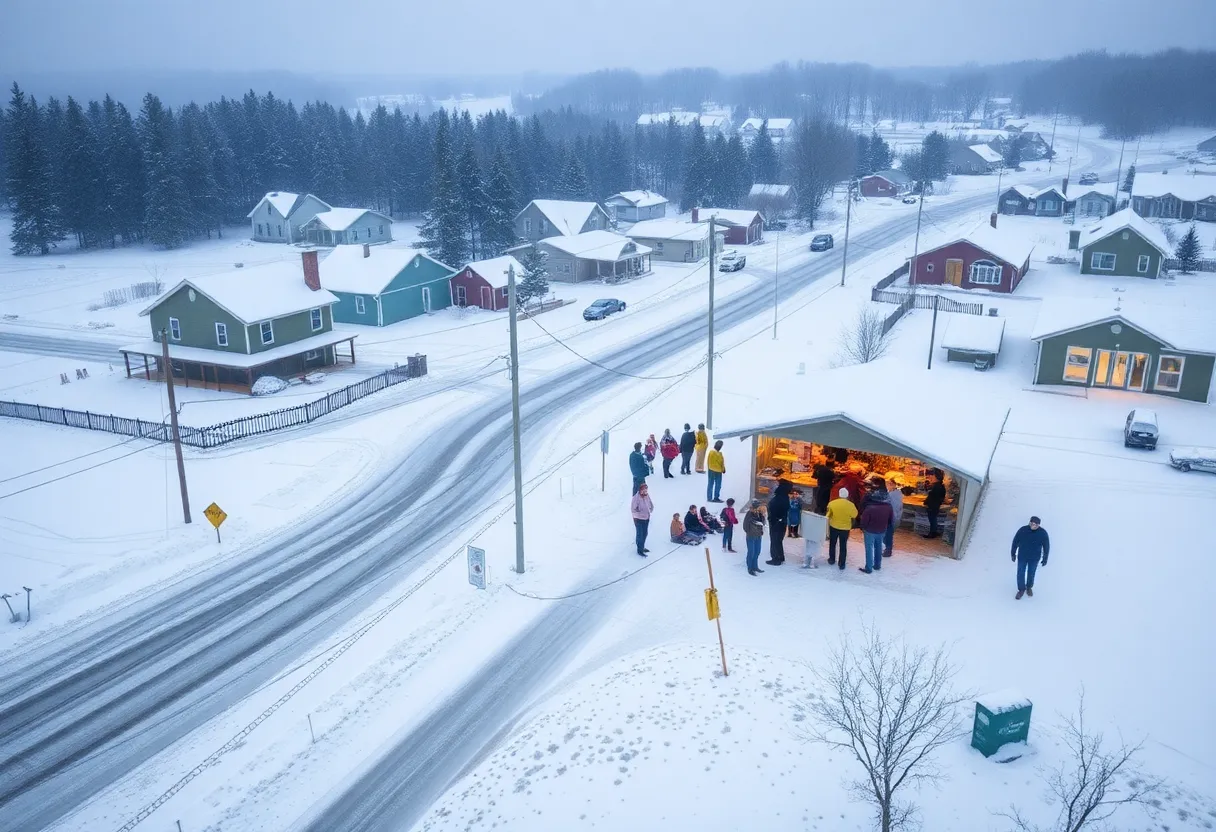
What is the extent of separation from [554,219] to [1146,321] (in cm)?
4845

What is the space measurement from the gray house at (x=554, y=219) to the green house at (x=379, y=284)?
69.4ft

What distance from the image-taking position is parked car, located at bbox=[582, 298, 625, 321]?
49531mm

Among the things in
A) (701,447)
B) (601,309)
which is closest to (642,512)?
(701,447)

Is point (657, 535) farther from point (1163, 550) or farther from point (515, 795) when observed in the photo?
point (1163, 550)

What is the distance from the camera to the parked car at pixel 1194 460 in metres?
24.6

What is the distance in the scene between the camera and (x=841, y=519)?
17.9m

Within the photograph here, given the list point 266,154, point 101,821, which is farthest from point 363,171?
point 101,821

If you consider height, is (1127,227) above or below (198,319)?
above

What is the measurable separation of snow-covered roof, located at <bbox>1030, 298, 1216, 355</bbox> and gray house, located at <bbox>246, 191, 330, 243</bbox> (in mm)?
66873

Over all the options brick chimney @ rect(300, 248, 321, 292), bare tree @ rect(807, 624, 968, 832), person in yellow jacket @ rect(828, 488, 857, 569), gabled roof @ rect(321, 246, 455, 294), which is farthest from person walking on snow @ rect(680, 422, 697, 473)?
gabled roof @ rect(321, 246, 455, 294)

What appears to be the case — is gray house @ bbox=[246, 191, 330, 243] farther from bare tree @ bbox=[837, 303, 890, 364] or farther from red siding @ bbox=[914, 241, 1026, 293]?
bare tree @ bbox=[837, 303, 890, 364]

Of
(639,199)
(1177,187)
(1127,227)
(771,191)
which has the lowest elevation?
(639,199)

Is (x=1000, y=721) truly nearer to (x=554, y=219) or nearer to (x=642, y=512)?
(x=642, y=512)

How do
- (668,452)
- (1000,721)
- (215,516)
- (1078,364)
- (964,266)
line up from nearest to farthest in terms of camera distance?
1. (1000,721)
2. (215,516)
3. (668,452)
4. (1078,364)
5. (964,266)
